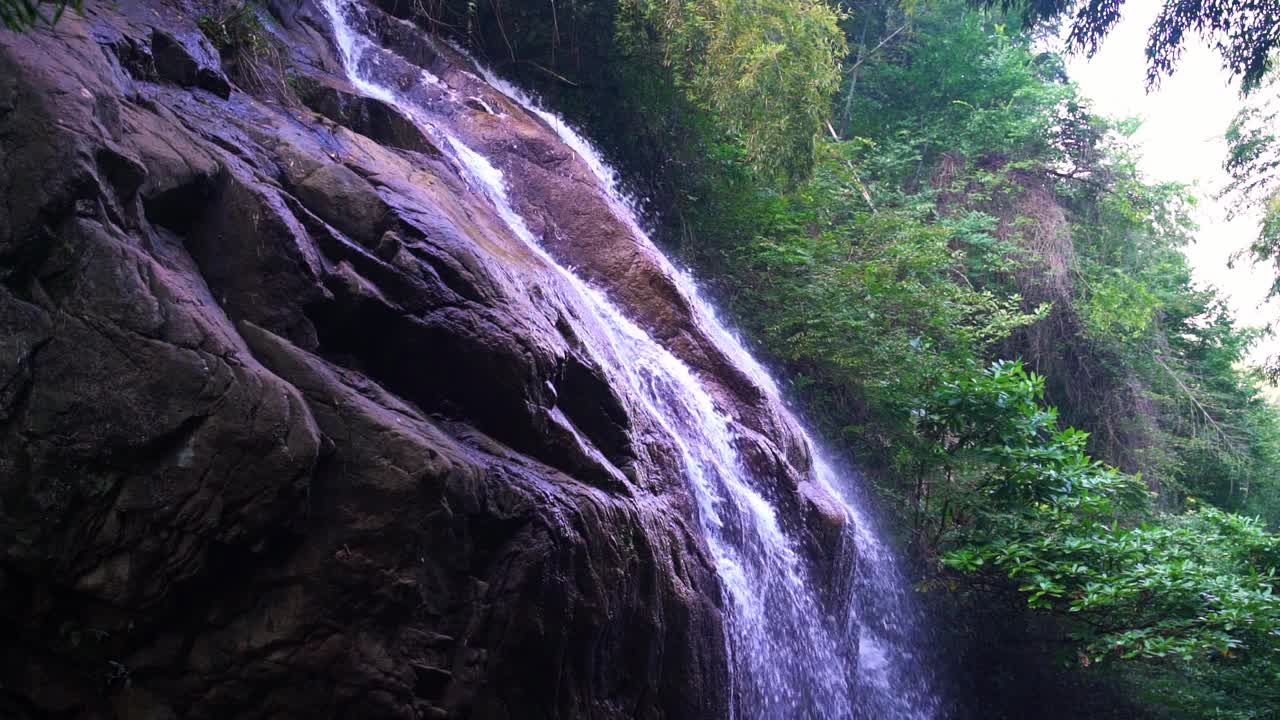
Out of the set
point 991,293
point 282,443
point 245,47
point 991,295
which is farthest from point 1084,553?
point 245,47

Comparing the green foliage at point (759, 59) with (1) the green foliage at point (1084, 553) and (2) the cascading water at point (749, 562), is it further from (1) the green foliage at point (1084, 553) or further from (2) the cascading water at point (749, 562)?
(1) the green foliage at point (1084, 553)

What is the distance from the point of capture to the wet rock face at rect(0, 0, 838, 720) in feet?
9.37

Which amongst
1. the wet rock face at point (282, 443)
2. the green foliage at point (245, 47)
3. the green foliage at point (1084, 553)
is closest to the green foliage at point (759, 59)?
the green foliage at point (1084, 553)

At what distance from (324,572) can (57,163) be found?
5.85 feet

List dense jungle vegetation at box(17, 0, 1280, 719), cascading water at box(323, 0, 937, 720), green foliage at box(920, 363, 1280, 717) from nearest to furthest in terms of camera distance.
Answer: cascading water at box(323, 0, 937, 720) < green foliage at box(920, 363, 1280, 717) < dense jungle vegetation at box(17, 0, 1280, 719)

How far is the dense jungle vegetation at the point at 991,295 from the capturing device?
815 centimetres

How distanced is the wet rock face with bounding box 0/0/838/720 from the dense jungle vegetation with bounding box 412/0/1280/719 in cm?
326

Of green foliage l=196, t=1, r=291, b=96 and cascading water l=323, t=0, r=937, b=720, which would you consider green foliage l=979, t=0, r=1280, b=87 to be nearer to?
cascading water l=323, t=0, r=937, b=720

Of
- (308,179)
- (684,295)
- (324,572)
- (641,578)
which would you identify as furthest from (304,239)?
(684,295)

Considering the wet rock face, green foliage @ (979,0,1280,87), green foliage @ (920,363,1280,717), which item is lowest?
the wet rock face

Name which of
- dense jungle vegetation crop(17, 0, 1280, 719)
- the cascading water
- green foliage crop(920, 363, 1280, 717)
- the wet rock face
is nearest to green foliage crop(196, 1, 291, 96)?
the wet rock face

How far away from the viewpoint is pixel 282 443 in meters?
3.16

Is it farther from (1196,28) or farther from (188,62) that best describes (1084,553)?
(188,62)

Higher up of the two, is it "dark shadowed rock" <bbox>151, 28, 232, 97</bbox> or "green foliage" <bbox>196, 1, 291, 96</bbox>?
"green foliage" <bbox>196, 1, 291, 96</bbox>
